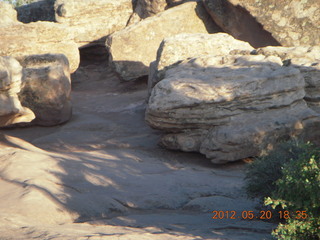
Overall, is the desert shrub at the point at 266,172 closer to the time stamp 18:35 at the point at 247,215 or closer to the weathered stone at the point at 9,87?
the time stamp 18:35 at the point at 247,215

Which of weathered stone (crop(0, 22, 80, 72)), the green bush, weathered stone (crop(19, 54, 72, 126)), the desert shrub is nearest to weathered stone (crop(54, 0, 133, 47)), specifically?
weathered stone (crop(0, 22, 80, 72))

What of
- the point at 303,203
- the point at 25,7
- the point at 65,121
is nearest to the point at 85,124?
the point at 65,121

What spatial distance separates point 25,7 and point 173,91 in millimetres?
9851

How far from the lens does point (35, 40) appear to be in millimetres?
11875

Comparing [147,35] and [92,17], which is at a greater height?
[92,17]

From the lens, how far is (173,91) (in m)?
7.89

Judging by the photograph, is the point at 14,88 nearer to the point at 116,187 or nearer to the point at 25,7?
the point at 116,187

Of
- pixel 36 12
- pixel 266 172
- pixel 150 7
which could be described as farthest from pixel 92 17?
pixel 266 172

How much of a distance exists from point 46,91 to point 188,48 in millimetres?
2704

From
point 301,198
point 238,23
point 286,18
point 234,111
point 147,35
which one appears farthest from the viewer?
point 147,35

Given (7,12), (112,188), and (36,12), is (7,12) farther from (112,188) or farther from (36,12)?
(112,188)

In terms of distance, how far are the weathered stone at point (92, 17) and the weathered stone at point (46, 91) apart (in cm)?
406

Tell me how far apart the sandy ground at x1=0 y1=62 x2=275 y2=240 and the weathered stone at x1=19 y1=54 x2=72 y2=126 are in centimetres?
25

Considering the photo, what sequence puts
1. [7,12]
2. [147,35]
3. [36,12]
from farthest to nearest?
[36,12]
[7,12]
[147,35]
